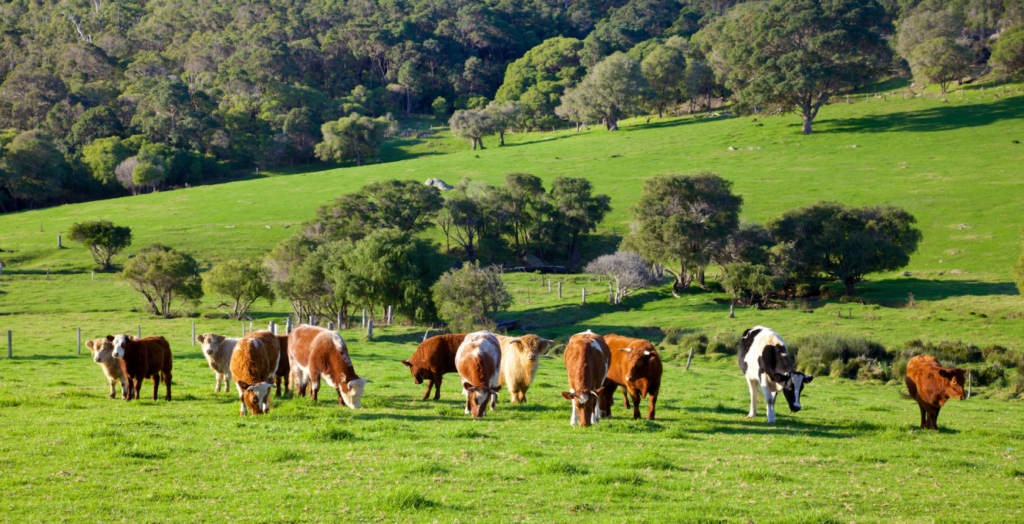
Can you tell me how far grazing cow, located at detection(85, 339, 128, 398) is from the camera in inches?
567

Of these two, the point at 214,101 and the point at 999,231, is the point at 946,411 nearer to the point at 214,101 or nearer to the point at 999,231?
the point at 999,231

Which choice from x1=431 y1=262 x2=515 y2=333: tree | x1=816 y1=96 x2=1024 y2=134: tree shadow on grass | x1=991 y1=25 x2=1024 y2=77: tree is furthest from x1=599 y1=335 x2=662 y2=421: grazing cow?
x1=991 y1=25 x2=1024 y2=77: tree

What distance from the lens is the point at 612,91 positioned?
11888cm

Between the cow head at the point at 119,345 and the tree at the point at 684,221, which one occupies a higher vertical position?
the tree at the point at 684,221

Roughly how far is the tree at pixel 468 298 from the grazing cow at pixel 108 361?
2874cm

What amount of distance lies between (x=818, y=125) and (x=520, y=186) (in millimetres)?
58717

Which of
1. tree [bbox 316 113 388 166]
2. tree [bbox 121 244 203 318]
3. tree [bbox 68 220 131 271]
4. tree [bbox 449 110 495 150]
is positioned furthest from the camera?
tree [bbox 449 110 495 150]

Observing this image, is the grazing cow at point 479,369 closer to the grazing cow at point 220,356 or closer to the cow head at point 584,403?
the cow head at point 584,403

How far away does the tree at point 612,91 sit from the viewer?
118625 mm

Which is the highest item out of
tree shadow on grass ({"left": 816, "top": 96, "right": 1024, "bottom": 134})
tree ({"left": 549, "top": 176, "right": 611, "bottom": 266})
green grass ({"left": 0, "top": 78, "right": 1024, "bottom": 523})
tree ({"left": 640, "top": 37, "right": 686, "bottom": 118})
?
tree ({"left": 640, "top": 37, "right": 686, "bottom": 118})

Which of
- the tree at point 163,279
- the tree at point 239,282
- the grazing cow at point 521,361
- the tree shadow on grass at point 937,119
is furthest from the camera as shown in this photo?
the tree shadow on grass at point 937,119

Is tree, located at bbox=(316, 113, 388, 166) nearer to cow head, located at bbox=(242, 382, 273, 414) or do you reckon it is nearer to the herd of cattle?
the herd of cattle

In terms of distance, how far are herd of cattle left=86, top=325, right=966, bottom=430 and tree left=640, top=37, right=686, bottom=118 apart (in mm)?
116626

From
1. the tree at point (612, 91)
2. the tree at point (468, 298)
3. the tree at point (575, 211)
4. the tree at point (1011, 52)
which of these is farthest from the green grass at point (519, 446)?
the tree at point (1011, 52)
